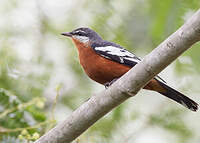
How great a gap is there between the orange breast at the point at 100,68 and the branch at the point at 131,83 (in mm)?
1618

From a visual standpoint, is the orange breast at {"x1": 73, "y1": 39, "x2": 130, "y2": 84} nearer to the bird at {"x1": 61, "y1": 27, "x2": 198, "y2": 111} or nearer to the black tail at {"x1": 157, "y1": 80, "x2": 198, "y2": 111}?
the bird at {"x1": 61, "y1": 27, "x2": 198, "y2": 111}

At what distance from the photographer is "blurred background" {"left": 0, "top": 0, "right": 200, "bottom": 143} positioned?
415cm

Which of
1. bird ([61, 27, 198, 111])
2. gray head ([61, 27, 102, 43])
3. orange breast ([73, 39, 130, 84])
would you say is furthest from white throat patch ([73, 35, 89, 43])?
A: orange breast ([73, 39, 130, 84])

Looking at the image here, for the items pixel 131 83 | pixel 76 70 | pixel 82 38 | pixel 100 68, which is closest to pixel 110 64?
pixel 100 68

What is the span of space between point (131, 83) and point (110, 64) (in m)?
1.89

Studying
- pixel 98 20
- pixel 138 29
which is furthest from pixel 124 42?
pixel 138 29

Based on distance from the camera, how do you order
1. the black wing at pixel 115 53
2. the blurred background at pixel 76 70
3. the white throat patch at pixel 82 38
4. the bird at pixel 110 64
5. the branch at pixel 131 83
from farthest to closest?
the white throat patch at pixel 82 38 → the black wing at pixel 115 53 → the bird at pixel 110 64 → the blurred background at pixel 76 70 → the branch at pixel 131 83

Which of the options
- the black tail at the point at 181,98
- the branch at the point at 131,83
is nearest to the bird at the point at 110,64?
the black tail at the point at 181,98

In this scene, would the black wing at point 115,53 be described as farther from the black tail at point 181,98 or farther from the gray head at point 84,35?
the black tail at point 181,98

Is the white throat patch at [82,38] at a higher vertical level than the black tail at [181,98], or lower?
lower

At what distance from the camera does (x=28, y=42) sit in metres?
7.15

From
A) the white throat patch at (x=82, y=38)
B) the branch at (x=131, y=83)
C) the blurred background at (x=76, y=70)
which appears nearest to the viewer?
the branch at (x=131, y=83)

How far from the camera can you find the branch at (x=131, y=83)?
2.79m

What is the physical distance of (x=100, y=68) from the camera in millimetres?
5047
